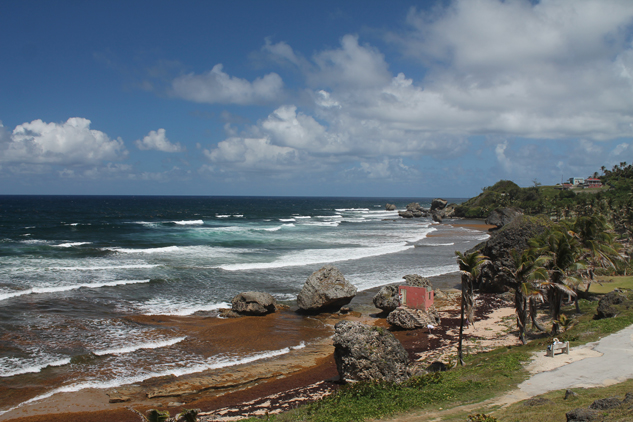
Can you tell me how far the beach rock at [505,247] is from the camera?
28484mm

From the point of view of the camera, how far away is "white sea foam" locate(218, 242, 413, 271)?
1469 inches

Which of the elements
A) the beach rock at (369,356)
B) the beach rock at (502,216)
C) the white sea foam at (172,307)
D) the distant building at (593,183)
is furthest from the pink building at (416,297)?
the distant building at (593,183)

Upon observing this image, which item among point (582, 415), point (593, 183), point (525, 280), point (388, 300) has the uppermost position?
point (593, 183)

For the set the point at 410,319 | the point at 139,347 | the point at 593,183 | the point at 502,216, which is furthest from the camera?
the point at 593,183

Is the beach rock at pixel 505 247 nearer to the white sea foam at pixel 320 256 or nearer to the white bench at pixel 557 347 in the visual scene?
the white bench at pixel 557 347

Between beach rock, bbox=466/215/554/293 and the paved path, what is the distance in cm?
1377

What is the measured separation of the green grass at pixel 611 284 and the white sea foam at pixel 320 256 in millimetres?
21005

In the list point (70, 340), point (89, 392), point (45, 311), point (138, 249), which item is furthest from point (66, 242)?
point (89, 392)

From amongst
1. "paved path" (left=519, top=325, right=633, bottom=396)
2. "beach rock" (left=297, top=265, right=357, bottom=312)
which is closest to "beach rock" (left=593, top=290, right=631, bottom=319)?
"paved path" (left=519, top=325, right=633, bottom=396)

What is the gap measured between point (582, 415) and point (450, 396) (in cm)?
417

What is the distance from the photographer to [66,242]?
48.7 m

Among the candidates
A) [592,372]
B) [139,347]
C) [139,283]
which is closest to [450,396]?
[592,372]

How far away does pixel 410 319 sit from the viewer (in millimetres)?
21219

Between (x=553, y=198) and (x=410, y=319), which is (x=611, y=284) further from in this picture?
(x=553, y=198)
